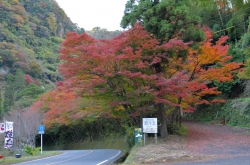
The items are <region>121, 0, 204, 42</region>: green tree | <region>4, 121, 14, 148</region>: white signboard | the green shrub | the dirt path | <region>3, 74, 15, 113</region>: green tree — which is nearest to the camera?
the dirt path

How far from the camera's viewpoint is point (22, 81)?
53.8 m

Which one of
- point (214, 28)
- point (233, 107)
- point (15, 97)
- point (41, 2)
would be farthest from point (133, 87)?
point (41, 2)

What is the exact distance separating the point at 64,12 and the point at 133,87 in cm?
8296

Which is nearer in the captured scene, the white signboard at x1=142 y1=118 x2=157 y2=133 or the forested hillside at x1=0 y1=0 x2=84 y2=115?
the white signboard at x1=142 y1=118 x2=157 y2=133

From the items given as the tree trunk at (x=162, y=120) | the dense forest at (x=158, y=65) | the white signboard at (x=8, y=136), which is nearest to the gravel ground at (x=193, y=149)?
the tree trunk at (x=162, y=120)

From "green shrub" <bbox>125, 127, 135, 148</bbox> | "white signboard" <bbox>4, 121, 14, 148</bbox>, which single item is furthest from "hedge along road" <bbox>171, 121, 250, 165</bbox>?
"white signboard" <bbox>4, 121, 14, 148</bbox>

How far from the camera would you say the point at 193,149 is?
602 inches

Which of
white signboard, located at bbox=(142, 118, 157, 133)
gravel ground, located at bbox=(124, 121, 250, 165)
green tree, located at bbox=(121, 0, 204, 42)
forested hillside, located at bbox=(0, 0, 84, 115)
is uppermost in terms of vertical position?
forested hillside, located at bbox=(0, 0, 84, 115)

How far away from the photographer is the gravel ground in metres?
13.0

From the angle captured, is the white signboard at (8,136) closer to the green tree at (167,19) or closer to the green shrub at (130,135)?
the green shrub at (130,135)

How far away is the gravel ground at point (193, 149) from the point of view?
12953 mm

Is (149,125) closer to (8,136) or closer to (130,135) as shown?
(130,135)

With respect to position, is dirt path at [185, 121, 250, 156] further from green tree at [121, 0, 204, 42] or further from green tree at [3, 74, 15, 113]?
green tree at [3, 74, 15, 113]

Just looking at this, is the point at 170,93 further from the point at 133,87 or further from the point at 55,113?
the point at 55,113
